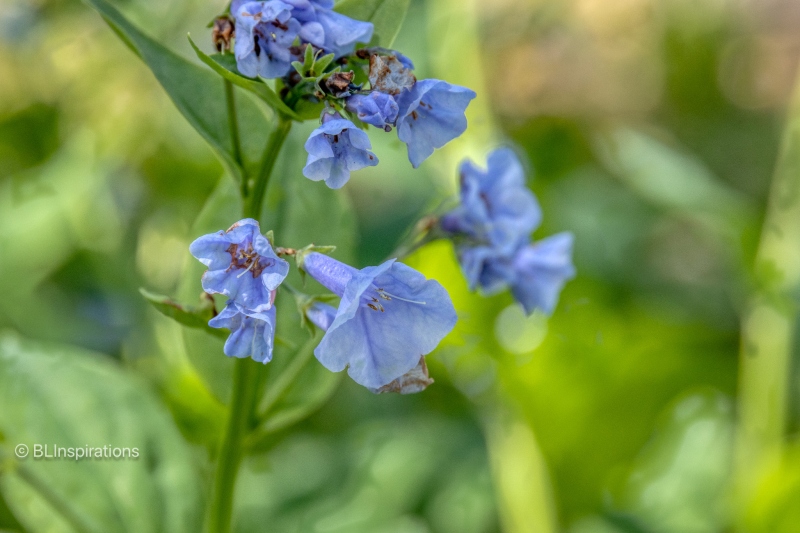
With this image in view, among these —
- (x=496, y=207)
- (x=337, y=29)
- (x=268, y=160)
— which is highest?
(x=337, y=29)

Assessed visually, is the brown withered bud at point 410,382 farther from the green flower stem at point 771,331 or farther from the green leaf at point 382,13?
the green flower stem at point 771,331

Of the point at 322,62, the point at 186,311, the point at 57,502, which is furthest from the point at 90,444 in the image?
the point at 322,62

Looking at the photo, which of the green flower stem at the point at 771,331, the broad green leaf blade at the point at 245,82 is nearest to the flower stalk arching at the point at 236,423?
the broad green leaf blade at the point at 245,82

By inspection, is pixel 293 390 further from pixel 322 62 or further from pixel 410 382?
pixel 322 62

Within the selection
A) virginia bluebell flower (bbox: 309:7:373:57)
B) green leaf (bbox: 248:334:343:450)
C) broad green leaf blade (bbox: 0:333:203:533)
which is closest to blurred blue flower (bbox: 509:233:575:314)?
green leaf (bbox: 248:334:343:450)

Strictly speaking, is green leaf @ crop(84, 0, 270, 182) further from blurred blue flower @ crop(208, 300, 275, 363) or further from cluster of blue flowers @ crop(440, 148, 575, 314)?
cluster of blue flowers @ crop(440, 148, 575, 314)
